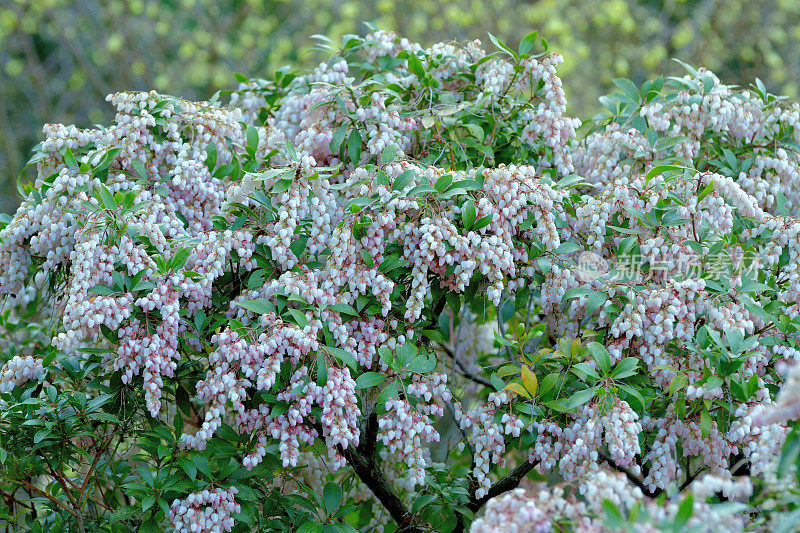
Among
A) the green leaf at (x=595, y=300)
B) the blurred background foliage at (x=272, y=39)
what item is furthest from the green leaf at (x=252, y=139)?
the blurred background foliage at (x=272, y=39)

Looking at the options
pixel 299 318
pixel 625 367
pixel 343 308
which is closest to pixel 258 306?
pixel 299 318

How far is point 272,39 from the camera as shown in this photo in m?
10.1

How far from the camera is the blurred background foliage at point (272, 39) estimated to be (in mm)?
9547

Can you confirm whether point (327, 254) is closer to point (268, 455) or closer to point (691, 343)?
point (268, 455)

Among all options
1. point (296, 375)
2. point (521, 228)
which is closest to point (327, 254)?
point (296, 375)

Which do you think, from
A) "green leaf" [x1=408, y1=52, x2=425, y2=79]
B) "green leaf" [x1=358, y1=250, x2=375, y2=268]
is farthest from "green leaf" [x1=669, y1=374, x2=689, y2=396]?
"green leaf" [x1=408, y1=52, x2=425, y2=79]

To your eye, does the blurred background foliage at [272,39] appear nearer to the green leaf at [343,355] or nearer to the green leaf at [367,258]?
the green leaf at [367,258]

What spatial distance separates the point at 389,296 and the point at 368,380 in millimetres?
288

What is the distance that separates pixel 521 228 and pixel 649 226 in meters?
0.45

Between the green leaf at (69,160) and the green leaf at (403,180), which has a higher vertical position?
the green leaf at (69,160)

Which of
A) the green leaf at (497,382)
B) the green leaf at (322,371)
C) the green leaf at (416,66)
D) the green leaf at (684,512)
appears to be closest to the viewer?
the green leaf at (684,512)

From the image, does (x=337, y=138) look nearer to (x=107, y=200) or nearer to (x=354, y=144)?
(x=354, y=144)

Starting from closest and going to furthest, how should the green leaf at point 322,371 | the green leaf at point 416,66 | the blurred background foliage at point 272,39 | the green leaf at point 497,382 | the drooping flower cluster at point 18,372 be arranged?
the green leaf at point 322,371, the green leaf at point 497,382, the drooping flower cluster at point 18,372, the green leaf at point 416,66, the blurred background foliage at point 272,39

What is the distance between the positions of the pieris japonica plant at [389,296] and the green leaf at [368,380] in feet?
0.03
